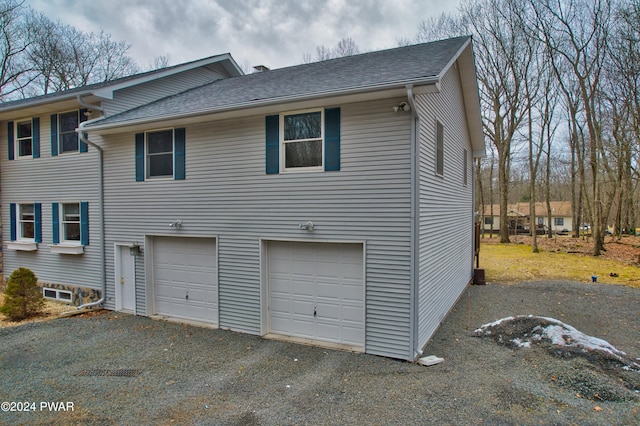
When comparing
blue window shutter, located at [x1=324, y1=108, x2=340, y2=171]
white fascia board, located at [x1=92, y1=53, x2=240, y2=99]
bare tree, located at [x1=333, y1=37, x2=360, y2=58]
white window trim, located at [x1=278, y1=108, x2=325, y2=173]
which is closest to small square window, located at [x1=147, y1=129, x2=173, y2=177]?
white fascia board, located at [x1=92, y1=53, x2=240, y2=99]

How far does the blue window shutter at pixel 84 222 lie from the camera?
9633 mm

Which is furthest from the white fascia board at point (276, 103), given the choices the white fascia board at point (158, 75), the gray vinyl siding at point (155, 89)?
the gray vinyl siding at point (155, 89)

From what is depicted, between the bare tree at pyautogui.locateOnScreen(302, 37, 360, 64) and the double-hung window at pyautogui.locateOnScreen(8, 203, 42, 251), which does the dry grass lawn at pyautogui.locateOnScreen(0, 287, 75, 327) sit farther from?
the bare tree at pyautogui.locateOnScreen(302, 37, 360, 64)

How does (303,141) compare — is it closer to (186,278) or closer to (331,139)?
(331,139)

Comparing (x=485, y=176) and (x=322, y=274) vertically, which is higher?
(x=485, y=176)

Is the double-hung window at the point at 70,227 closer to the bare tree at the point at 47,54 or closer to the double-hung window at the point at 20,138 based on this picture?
the double-hung window at the point at 20,138

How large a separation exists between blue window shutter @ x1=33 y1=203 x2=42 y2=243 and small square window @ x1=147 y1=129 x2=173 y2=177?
466cm

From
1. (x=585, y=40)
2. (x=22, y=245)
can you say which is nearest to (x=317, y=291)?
(x=22, y=245)

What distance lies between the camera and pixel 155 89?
10.9m

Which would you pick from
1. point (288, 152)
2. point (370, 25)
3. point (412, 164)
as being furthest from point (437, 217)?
point (370, 25)

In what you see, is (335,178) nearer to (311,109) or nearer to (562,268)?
(311,109)

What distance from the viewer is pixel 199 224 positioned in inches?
313

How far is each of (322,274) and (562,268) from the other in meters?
13.7

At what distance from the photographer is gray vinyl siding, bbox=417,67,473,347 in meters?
6.48
